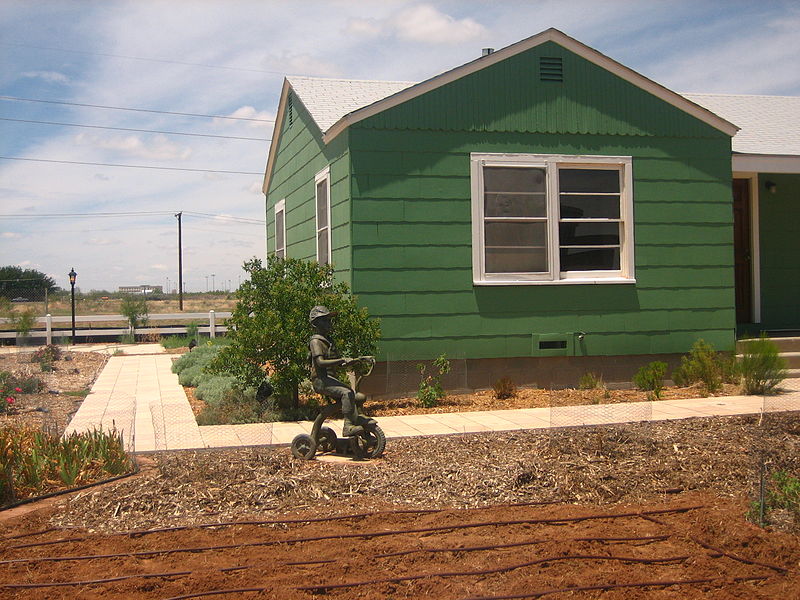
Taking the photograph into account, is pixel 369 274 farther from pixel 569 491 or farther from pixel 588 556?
pixel 588 556

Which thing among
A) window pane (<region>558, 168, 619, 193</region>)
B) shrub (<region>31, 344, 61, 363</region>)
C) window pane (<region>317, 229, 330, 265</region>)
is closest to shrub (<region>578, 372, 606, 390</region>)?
window pane (<region>558, 168, 619, 193</region>)

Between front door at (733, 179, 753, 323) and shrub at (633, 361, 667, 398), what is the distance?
3503mm

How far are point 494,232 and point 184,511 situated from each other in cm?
638

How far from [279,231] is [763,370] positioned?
9.66m

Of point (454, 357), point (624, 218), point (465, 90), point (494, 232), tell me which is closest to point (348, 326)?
point (454, 357)

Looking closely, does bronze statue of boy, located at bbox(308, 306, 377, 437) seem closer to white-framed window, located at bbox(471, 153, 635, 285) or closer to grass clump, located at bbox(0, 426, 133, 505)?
grass clump, located at bbox(0, 426, 133, 505)

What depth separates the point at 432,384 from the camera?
10445 millimetres

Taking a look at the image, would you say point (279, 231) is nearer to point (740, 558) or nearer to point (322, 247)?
point (322, 247)

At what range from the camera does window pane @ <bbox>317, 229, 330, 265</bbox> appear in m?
12.0

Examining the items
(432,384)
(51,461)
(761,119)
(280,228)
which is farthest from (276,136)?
(51,461)

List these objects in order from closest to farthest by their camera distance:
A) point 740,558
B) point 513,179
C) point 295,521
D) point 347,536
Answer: point 740,558
point 347,536
point 295,521
point 513,179

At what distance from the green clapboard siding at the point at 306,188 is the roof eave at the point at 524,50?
445 mm

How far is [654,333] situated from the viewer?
442 inches

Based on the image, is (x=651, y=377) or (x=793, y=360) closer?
(x=651, y=377)
